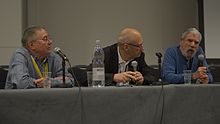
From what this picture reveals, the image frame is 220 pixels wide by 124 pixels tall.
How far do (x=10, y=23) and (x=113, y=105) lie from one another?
2332mm

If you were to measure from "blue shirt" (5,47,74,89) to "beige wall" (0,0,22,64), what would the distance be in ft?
4.19

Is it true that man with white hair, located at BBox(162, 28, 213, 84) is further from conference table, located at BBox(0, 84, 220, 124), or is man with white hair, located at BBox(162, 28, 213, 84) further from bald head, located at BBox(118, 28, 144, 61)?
conference table, located at BBox(0, 84, 220, 124)

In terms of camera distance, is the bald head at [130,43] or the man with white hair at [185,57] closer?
the bald head at [130,43]

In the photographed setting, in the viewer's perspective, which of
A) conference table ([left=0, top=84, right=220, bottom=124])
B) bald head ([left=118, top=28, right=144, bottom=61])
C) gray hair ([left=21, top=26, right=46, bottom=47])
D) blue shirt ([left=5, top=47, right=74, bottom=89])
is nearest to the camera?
conference table ([left=0, top=84, right=220, bottom=124])

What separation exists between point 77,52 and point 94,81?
2.36 m

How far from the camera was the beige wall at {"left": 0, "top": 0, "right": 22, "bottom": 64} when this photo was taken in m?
3.87

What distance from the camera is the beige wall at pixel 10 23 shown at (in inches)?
152

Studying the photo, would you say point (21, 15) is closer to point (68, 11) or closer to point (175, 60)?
point (68, 11)

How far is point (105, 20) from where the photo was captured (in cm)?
457

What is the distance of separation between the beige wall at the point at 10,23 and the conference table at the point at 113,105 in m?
2.24

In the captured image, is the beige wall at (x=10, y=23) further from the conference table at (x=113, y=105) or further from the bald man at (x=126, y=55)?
the conference table at (x=113, y=105)

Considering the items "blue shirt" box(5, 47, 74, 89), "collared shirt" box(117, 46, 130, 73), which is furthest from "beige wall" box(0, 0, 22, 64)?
"collared shirt" box(117, 46, 130, 73)

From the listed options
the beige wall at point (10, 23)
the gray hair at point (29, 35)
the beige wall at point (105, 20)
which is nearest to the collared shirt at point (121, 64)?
the gray hair at point (29, 35)

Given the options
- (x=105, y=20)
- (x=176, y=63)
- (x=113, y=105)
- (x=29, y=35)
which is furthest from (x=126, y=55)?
(x=105, y=20)
